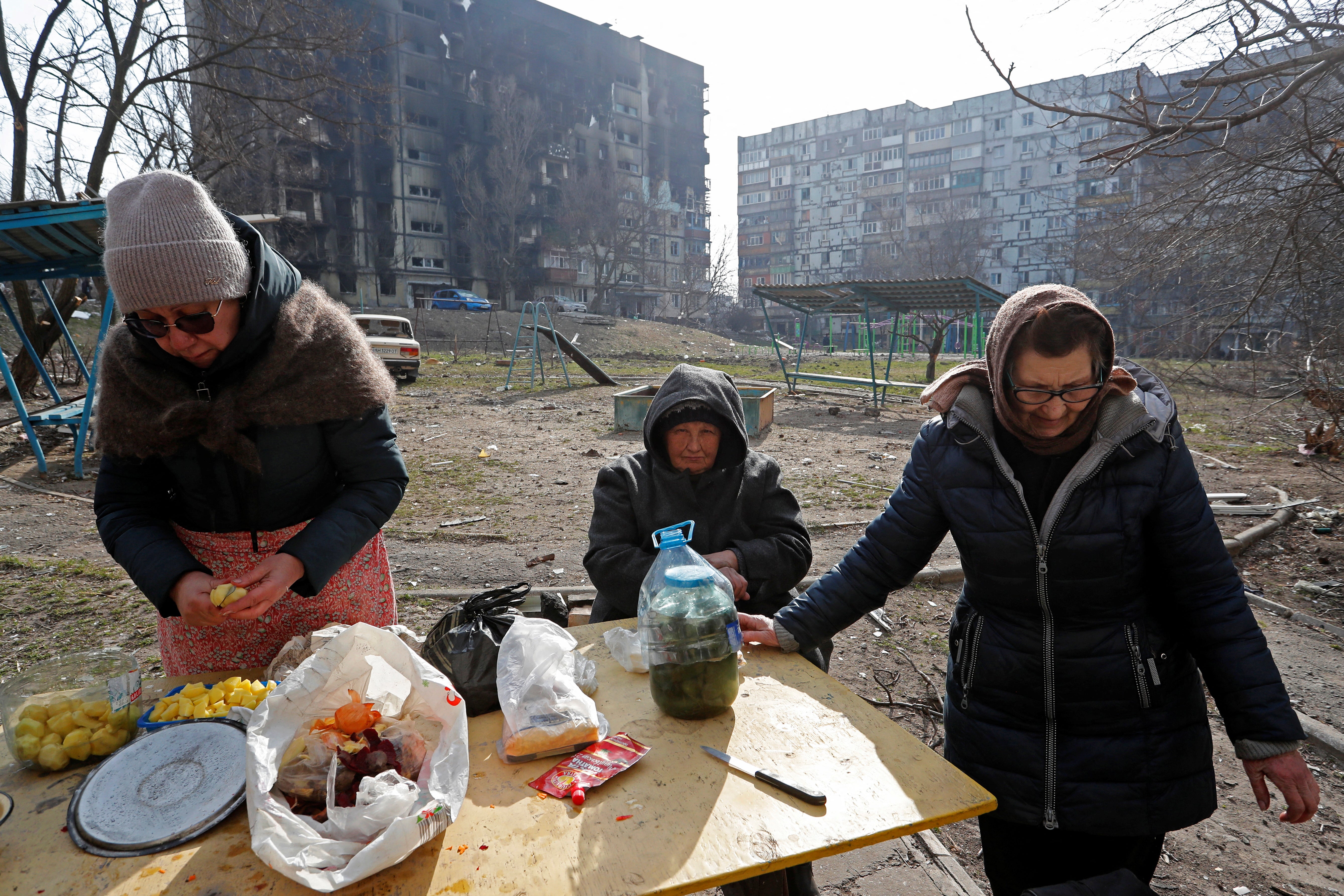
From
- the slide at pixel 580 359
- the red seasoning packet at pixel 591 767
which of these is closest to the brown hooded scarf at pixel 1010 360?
the red seasoning packet at pixel 591 767

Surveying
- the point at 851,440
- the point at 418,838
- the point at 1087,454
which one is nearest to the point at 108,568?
the point at 418,838

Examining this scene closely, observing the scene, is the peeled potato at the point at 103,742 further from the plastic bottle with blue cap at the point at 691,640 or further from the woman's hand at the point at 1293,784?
the woman's hand at the point at 1293,784

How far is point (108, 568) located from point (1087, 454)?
5.95m

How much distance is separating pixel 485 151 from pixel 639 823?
56.9 m

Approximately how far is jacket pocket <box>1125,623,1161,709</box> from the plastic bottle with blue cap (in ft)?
3.00

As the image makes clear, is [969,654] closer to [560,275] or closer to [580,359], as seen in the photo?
[580,359]

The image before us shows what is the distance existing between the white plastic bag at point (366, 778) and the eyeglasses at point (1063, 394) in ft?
4.69

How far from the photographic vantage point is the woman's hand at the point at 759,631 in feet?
7.04

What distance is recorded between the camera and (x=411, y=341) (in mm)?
18656

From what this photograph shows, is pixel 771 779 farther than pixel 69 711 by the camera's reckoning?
No

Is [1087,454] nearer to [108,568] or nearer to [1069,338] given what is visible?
[1069,338]

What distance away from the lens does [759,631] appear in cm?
217

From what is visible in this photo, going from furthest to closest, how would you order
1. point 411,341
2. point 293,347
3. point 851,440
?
point 411,341, point 851,440, point 293,347

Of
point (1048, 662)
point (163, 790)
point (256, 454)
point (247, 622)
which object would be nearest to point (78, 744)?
point (163, 790)
